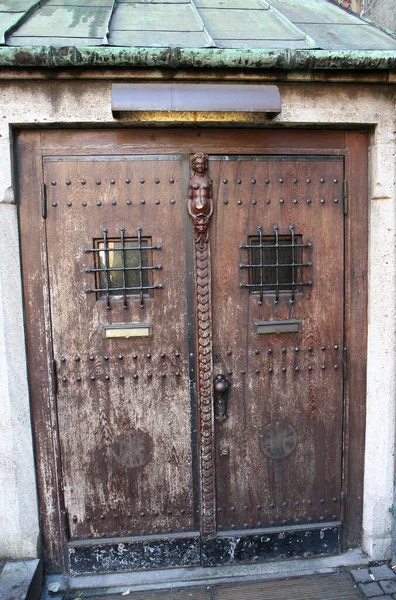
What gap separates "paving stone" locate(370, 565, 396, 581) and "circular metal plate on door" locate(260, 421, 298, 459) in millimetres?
885

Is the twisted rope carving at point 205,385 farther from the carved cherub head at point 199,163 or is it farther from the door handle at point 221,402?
the carved cherub head at point 199,163

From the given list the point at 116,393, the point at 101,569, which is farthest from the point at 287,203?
the point at 101,569

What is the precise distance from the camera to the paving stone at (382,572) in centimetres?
269

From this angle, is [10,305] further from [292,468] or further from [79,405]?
[292,468]

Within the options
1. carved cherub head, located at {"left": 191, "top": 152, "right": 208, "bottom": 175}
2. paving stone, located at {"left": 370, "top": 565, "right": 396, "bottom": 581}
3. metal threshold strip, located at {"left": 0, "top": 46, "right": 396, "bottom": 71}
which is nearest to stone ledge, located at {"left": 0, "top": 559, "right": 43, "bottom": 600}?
paving stone, located at {"left": 370, "top": 565, "right": 396, "bottom": 581}

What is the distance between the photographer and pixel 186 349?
8.91ft

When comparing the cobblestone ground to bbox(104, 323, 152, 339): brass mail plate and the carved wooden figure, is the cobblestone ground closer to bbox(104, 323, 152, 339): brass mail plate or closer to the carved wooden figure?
bbox(104, 323, 152, 339): brass mail plate

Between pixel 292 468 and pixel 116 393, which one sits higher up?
pixel 116 393

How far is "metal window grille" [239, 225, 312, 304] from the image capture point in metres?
2.66

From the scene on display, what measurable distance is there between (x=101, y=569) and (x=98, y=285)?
181 centimetres

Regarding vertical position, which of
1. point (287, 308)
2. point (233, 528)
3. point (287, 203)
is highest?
point (287, 203)

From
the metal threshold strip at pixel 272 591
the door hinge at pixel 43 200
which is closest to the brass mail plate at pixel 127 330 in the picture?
the door hinge at pixel 43 200

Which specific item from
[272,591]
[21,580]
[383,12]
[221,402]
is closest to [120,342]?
[221,402]

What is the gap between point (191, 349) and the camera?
107 inches
